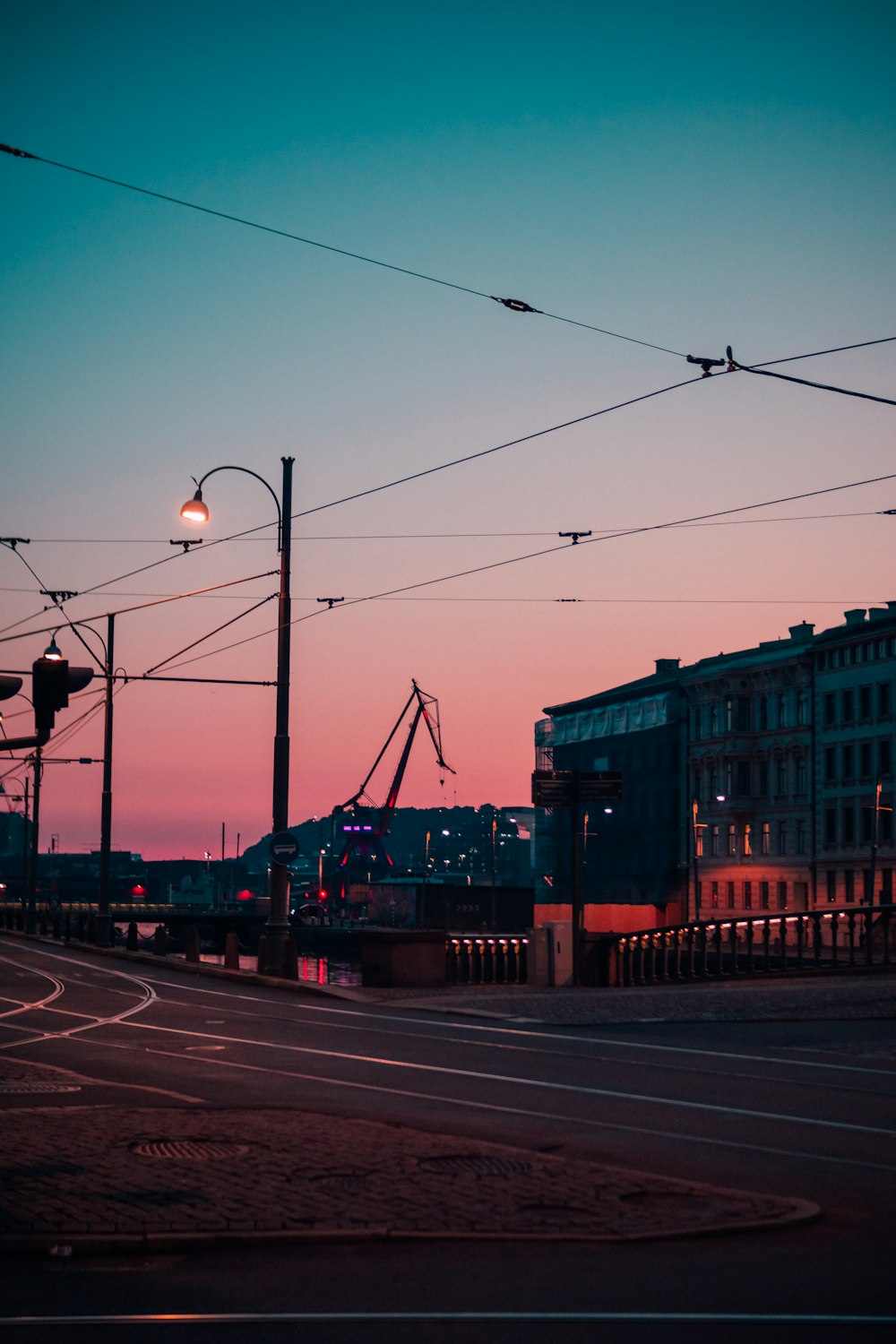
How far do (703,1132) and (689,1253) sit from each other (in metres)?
4.06

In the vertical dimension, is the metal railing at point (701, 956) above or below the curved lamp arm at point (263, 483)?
below

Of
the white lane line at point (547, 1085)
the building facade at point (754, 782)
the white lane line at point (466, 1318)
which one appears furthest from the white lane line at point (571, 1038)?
the building facade at point (754, 782)

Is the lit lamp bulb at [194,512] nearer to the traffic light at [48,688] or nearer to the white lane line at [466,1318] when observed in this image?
the traffic light at [48,688]

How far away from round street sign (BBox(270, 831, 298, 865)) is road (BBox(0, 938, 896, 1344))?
5.22 meters

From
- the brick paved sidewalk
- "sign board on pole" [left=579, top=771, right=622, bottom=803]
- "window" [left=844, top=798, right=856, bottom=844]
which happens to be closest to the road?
the brick paved sidewalk

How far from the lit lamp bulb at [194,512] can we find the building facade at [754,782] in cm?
3625

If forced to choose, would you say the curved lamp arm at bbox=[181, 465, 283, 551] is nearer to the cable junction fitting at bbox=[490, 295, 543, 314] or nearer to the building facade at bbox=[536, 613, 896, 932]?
the cable junction fitting at bbox=[490, 295, 543, 314]

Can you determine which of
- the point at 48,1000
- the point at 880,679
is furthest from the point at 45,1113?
the point at 880,679

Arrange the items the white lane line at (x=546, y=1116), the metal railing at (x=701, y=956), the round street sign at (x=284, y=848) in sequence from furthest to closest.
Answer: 1. the round street sign at (x=284, y=848)
2. the metal railing at (x=701, y=956)
3. the white lane line at (x=546, y=1116)

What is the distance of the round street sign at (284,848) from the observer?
29984 millimetres

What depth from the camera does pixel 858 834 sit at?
283ft

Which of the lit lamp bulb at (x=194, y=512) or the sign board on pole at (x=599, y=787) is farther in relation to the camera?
the lit lamp bulb at (x=194, y=512)

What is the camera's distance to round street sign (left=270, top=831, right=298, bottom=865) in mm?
29984

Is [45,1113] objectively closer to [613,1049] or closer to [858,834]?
[613,1049]
